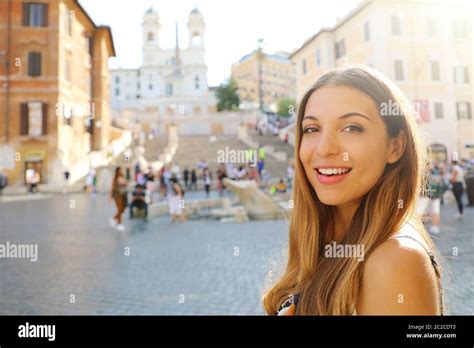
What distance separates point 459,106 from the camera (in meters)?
18.3

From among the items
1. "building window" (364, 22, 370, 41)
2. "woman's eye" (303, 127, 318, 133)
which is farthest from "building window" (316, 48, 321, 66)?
"woman's eye" (303, 127, 318, 133)

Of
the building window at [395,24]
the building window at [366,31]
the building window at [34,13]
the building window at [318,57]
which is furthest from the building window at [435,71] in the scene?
the building window at [34,13]

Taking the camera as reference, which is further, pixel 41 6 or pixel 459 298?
pixel 41 6

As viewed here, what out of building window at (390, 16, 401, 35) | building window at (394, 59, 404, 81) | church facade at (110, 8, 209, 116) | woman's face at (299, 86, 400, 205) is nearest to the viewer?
woman's face at (299, 86, 400, 205)

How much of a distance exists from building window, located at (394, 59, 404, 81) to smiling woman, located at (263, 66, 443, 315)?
746 inches

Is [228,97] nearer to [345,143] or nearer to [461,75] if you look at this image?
[461,75]

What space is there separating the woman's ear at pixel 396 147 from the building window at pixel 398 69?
18951mm

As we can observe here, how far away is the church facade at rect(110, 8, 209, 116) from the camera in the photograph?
38.2 metres

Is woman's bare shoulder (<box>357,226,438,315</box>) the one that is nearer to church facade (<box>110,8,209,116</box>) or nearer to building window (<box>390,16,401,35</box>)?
building window (<box>390,16,401,35</box>)

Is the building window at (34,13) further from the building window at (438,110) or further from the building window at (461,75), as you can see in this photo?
the building window at (461,75)

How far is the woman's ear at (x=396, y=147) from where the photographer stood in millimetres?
1027
